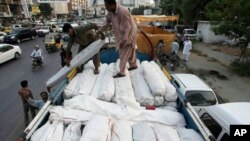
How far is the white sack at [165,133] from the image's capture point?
8.61 feet

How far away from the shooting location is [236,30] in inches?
447

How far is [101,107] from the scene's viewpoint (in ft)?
10.6

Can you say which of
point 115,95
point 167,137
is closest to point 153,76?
point 115,95

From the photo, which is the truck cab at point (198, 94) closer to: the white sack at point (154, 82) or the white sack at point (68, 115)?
the white sack at point (154, 82)

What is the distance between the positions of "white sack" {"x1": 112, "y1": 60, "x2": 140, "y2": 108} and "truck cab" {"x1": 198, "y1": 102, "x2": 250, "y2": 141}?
5.04 feet

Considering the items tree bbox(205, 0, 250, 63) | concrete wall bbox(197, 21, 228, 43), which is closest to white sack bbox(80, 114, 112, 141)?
tree bbox(205, 0, 250, 63)

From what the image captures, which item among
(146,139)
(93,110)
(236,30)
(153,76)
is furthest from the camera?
(236,30)

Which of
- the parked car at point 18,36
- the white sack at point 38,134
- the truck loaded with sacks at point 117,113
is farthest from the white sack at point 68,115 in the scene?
the parked car at point 18,36

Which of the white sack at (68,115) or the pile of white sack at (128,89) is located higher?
the pile of white sack at (128,89)

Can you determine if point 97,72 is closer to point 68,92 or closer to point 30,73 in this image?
point 68,92

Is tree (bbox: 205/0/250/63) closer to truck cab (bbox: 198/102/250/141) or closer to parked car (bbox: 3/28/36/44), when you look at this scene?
truck cab (bbox: 198/102/250/141)

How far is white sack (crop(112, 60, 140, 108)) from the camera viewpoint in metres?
3.40

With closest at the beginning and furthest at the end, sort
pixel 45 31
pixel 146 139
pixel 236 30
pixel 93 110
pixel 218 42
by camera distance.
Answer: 1. pixel 146 139
2. pixel 93 110
3. pixel 236 30
4. pixel 218 42
5. pixel 45 31

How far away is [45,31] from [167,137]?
96.7 feet
